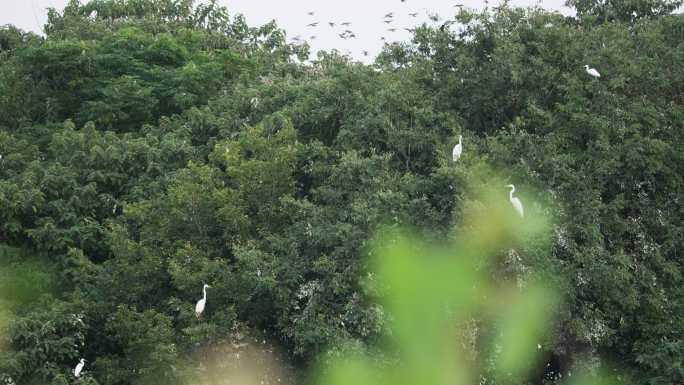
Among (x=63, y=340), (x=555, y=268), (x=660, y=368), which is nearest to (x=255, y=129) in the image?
(x=63, y=340)

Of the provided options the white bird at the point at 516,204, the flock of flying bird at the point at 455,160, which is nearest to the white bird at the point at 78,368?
the flock of flying bird at the point at 455,160

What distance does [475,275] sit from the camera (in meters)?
11.5

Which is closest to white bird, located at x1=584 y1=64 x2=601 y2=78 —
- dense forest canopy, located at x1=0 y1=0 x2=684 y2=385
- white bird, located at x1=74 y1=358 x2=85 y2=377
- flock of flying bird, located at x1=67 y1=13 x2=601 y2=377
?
dense forest canopy, located at x1=0 y1=0 x2=684 y2=385

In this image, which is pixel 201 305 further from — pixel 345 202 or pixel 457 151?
pixel 457 151

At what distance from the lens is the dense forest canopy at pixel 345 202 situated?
11.8 m

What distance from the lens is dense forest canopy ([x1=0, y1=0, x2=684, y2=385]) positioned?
38.5 feet

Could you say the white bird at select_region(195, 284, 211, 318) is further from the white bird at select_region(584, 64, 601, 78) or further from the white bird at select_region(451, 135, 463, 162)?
the white bird at select_region(584, 64, 601, 78)

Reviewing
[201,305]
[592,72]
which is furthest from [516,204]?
[201,305]

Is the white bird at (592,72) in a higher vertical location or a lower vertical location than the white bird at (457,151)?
lower

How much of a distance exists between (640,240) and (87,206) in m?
8.19

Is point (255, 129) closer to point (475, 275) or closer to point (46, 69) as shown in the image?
point (475, 275)

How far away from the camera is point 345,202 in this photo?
1291 centimetres

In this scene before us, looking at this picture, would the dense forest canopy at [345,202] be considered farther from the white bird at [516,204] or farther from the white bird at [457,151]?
the white bird at [516,204]

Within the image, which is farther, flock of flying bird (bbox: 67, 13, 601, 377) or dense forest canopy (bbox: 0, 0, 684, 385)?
dense forest canopy (bbox: 0, 0, 684, 385)
